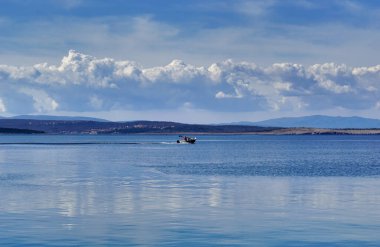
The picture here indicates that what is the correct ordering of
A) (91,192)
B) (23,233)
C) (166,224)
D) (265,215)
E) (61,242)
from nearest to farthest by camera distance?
(61,242) → (23,233) → (166,224) → (265,215) → (91,192)

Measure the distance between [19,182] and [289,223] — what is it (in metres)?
35.9

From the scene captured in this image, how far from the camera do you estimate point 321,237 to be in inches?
1451

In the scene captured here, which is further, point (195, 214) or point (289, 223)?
point (195, 214)

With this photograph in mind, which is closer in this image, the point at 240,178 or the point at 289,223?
the point at 289,223

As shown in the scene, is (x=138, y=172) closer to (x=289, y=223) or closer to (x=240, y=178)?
(x=240, y=178)

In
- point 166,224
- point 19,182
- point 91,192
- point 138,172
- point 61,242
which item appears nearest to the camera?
point 61,242

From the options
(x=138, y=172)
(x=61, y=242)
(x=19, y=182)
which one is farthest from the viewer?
(x=138, y=172)

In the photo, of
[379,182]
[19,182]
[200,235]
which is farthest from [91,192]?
[379,182]

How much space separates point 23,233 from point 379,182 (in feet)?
138

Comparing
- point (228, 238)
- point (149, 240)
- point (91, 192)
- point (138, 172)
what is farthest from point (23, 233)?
point (138, 172)

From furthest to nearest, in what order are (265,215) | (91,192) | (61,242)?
1. (91,192)
2. (265,215)
3. (61,242)

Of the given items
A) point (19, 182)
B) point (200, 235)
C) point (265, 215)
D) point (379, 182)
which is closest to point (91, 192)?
point (19, 182)

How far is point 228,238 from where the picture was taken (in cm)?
3662

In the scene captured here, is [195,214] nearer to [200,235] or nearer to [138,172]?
[200,235]
